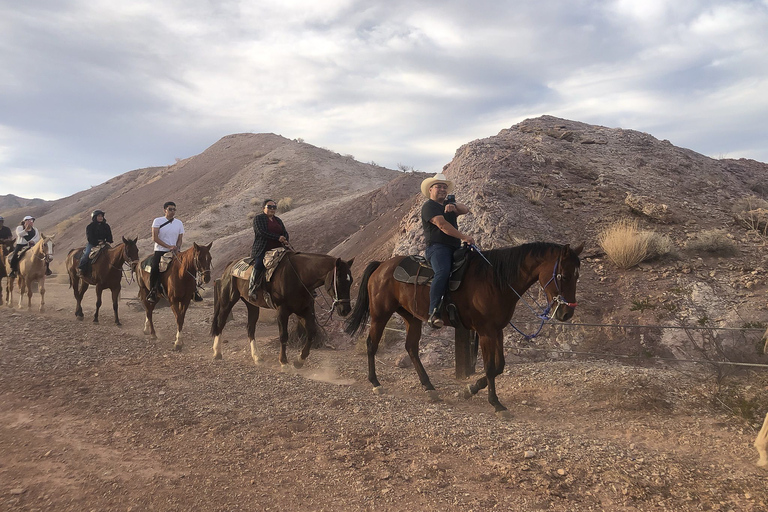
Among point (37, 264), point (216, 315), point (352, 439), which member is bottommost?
point (352, 439)

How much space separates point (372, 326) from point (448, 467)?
3429mm

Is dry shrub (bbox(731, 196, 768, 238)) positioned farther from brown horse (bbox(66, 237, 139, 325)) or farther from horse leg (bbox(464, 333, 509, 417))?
brown horse (bbox(66, 237, 139, 325))

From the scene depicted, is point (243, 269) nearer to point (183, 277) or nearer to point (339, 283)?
point (183, 277)

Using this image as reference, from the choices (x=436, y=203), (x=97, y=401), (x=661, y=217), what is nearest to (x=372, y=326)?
(x=436, y=203)

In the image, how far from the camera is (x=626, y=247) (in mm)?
9875

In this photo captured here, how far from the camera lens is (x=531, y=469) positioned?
4.34 meters

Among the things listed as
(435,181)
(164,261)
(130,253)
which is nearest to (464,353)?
(435,181)

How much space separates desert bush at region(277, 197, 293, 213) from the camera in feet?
116

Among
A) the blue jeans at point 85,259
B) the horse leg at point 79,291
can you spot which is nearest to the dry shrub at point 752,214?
the blue jeans at point 85,259

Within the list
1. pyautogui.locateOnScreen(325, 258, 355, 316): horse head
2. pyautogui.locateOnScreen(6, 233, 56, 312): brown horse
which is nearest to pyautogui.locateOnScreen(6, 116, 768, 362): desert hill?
pyautogui.locateOnScreen(325, 258, 355, 316): horse head

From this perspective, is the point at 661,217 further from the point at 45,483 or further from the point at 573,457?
the point at 45,483

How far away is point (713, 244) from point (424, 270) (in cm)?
739

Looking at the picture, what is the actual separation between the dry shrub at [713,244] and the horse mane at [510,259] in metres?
6.36

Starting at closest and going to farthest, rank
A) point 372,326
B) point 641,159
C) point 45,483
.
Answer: point 45,483, point 372,326, point 641,159
